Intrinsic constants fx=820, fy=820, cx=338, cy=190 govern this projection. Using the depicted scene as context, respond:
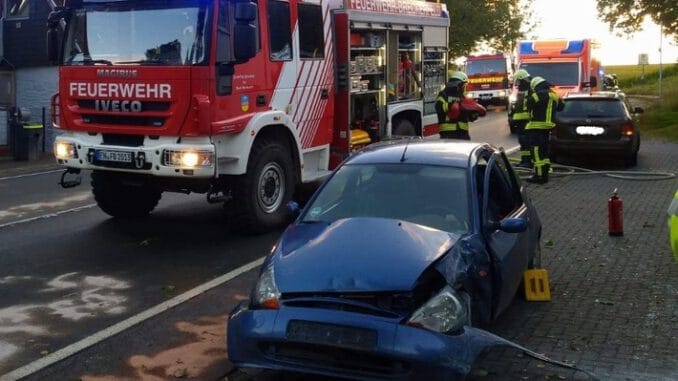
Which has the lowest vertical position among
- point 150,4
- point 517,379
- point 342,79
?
point 517,379

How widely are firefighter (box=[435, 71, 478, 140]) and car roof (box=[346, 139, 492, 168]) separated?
630cm

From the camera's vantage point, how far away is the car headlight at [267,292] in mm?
4723

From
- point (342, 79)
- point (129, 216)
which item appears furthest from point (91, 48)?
point (342, 79)

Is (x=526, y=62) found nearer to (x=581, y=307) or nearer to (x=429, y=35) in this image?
(x=429, y=35)

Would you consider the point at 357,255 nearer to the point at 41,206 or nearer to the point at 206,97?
the point at 206,97

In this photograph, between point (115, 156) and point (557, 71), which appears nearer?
point (115, 156)

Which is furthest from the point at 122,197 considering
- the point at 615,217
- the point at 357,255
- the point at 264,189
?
the point at 357,255

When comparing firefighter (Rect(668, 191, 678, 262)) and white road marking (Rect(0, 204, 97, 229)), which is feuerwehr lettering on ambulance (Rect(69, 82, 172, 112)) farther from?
firefighter (Rect(668, 191, 678, 262))

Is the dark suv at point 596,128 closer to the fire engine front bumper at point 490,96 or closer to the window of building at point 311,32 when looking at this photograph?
the window of building at point 311,32

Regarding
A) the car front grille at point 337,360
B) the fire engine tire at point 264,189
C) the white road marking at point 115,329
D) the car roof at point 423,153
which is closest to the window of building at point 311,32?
the fire engine tire at point 264,189

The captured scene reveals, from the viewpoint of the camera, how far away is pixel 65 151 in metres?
9.35

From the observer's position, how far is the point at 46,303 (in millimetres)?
6918

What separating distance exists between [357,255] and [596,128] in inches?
476

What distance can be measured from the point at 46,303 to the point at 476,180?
375cm
